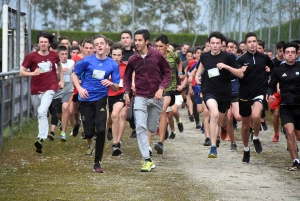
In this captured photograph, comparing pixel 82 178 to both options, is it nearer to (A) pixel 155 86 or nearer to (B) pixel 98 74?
(B) pixel 98 74

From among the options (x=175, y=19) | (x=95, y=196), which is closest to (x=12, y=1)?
(x=95, y=196)

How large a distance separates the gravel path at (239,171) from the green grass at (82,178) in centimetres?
27

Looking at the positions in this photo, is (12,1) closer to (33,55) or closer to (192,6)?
(33,55)

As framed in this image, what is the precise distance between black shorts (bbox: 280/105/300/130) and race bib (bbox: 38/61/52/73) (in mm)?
4370

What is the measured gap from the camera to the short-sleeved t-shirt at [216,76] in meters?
12.9

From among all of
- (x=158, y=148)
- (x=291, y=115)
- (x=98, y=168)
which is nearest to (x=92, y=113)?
(x=98, y=168)

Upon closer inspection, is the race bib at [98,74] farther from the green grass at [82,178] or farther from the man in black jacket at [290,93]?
the man in black jacket at [290,93]

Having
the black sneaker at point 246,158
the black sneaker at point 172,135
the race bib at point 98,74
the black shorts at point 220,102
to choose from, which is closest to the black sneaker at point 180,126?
the black sneaker at point 172,135

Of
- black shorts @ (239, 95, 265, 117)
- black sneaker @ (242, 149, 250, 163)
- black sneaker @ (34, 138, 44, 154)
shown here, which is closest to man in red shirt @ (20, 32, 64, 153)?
black sneaker @ (34, 138, 44, 154)

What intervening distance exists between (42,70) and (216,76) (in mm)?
3170

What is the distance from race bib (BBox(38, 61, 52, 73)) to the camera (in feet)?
46.4

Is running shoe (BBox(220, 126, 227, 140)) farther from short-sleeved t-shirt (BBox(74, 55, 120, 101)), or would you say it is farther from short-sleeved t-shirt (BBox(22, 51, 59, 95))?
short-sleeved t-shirt (BBox(74, 55, 120, 101))

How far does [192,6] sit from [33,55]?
192ft

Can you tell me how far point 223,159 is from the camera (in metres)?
13.1
